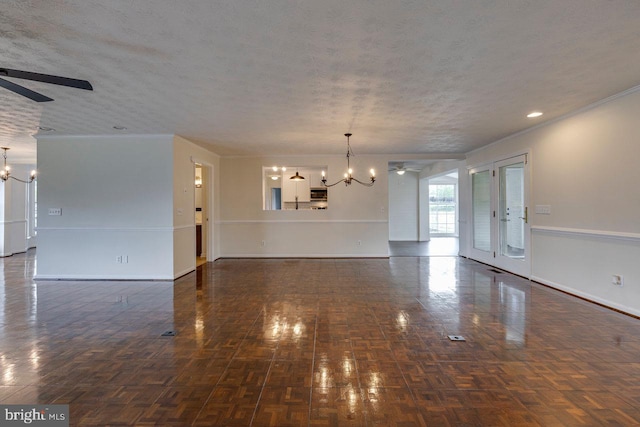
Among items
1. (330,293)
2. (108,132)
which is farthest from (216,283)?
(108,132)

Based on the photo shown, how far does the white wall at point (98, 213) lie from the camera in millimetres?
5465

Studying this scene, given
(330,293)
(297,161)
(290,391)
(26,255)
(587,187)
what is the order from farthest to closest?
(26,255) < (297,161) < (330,293) < (587,187) < (290,391)

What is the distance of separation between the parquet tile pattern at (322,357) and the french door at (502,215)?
1.22m

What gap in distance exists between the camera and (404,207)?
11852 mm

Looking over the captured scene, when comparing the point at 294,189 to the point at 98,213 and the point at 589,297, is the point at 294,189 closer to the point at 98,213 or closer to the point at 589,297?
the point at 98,213

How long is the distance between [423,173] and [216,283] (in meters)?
8.49

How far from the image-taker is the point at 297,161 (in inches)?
297

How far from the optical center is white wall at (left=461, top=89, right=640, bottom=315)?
3502mm

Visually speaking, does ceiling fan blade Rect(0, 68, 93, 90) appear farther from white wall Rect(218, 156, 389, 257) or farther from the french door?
→ the french door

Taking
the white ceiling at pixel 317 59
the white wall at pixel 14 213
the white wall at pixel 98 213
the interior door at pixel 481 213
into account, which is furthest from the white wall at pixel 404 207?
the white wall at pixel 14 213

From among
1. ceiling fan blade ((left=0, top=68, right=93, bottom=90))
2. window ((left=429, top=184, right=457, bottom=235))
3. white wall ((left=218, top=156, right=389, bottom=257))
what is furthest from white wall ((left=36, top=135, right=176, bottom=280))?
window ((left=429, top=184, right=457, bottom=235))

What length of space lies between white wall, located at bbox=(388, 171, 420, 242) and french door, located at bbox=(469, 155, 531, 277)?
14.6 feet

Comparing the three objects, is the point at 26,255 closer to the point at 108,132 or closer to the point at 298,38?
the point at 108,132

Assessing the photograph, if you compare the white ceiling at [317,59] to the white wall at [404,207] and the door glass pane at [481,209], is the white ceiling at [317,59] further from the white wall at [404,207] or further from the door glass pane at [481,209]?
the white wall at [404,207]
